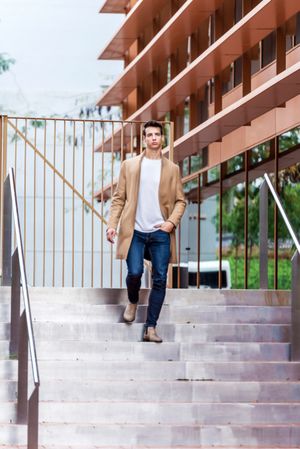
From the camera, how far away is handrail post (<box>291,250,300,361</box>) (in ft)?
42.8

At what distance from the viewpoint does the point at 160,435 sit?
11484 millimetres

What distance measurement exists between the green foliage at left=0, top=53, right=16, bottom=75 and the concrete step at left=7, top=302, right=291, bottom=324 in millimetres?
33298

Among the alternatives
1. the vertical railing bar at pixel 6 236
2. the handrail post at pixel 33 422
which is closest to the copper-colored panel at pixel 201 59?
the vertical railing bar at pixel 6 236

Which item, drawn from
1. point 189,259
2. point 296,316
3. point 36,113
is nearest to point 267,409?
point 296,316

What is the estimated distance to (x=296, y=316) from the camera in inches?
519

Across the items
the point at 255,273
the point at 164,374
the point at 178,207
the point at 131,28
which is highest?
the point at 131,28

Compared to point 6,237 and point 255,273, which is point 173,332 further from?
point 255,273

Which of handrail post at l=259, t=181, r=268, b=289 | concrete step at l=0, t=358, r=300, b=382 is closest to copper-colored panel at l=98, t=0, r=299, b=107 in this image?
handrail post at l=259, t=181, r=268, b=289

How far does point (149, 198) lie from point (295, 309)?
1.63 meters

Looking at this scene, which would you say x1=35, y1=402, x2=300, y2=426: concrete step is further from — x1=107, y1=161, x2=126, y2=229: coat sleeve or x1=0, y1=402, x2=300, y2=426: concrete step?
x1=107, y1=161, x2=126, y2=229: coat sleeve

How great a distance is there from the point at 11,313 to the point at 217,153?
12677mm

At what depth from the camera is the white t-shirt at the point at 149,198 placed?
43.3ft

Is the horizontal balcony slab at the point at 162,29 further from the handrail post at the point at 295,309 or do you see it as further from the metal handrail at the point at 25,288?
the handrail post at the point at 295,309

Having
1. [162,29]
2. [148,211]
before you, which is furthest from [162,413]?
[162,29]
